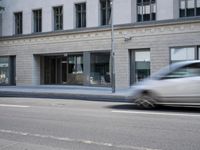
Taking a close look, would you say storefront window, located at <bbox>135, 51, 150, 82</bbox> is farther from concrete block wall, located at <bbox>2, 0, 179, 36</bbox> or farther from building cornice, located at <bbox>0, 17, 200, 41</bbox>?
concrete block wall, located at <bbox>2, 0, 179, 36</bbox>

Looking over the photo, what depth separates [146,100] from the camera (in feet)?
45.3

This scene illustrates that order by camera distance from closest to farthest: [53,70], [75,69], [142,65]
A: [142,65] < [75,69] < [53,70]

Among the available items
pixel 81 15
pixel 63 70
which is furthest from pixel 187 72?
pixel 63 70

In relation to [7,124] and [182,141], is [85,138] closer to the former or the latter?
[182,141]

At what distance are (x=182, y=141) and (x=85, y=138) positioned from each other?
6.55ft

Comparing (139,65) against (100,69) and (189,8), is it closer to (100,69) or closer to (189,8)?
(100,69)

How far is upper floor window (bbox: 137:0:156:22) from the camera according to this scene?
26.6 meters

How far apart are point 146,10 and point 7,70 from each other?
15045mm

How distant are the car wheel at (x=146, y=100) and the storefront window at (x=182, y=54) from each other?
12.1 meters

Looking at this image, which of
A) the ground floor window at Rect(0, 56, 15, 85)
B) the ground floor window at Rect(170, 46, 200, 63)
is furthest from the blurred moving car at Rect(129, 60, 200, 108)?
the ground floor window at Rect(0, 56, 15, 85)

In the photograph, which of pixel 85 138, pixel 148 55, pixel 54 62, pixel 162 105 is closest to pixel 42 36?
pixel 54 62

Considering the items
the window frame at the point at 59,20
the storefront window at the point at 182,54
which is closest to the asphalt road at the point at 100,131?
the storefront window at the point at 182,54

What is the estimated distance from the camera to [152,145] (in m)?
7.55

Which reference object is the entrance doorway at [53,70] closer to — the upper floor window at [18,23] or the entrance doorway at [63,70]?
the entrance doorway at [63,70]
